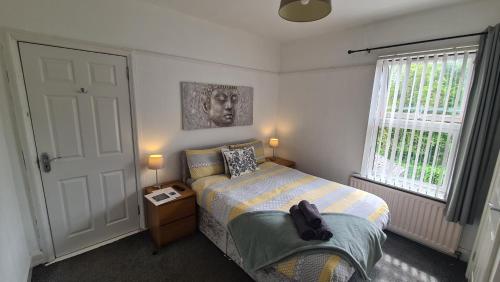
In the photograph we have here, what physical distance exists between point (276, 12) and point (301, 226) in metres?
2.27

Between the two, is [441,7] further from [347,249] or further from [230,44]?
[347,249]

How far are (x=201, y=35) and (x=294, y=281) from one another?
2748 millimetres

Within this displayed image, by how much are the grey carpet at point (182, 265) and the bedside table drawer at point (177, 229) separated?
97mm

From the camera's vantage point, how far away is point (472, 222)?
79.1 inches

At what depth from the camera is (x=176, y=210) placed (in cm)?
221

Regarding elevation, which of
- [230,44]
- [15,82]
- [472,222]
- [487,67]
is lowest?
[472,222]

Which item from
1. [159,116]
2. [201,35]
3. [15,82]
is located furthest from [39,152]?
[201,35]

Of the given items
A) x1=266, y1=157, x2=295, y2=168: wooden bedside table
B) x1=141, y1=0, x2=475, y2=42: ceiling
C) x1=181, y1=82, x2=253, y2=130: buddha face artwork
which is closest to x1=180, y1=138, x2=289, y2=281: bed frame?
x1=181, y1=82, x2=253, y2=130: buddha face artwork

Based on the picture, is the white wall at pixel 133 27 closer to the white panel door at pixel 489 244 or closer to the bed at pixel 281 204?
the bed at pixel 281 204

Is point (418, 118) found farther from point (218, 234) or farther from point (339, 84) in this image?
point (218, 234)

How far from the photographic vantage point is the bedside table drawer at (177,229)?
217 cm

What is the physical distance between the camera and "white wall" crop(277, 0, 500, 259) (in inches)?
82.2

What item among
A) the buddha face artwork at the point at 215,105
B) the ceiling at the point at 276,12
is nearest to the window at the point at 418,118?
the ceiling at the point at 276,12

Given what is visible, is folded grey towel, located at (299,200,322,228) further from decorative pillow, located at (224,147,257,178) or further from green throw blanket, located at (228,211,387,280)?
decorative pillow, located at (224,147,257,178)
